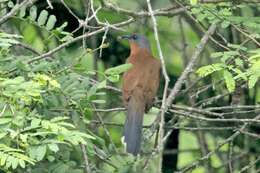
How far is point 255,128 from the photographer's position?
7.46 meters

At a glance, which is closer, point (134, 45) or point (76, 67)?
point (76, 67)

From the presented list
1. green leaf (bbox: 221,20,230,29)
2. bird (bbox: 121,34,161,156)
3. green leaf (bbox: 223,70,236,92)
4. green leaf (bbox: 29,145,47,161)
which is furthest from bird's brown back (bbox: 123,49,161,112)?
green leaf (bbox: 29,145,47,161)

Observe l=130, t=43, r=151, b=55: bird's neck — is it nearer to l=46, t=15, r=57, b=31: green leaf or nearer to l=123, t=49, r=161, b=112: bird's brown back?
l=123, t=49, r=161, b=112: bird's brown back

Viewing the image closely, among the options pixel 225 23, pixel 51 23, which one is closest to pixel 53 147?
pixel 51 23

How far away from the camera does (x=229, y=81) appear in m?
4.56

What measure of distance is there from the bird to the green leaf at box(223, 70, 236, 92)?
1.09 metres

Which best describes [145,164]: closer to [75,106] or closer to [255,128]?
[75,106]

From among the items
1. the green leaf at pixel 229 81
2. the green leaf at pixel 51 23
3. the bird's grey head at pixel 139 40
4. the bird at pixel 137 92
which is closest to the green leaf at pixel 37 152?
the green leaf at pixel 229 81

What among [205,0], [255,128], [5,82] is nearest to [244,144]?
[255,128]

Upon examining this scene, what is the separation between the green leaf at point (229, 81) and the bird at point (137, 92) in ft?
3.59

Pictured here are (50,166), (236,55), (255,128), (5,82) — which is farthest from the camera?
(255,128)

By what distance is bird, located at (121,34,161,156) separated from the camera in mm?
5617

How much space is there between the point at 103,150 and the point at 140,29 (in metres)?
3.09

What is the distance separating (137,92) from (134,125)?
1.60ft
